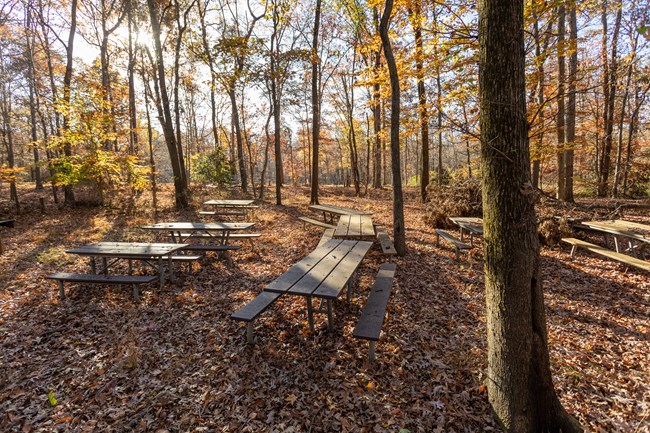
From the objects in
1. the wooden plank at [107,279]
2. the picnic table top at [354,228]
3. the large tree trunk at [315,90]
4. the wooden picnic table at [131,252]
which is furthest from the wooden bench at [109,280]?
the large tree trunk at [315,90]

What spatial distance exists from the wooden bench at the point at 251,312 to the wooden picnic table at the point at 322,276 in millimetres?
240

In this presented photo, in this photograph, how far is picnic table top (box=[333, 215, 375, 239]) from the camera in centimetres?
621

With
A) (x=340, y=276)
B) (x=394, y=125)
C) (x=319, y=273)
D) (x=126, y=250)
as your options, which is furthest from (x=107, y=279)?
(x=394, y=125)

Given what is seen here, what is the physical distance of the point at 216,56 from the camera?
1266 cm

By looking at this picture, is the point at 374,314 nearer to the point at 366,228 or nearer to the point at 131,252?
the point at 366,228

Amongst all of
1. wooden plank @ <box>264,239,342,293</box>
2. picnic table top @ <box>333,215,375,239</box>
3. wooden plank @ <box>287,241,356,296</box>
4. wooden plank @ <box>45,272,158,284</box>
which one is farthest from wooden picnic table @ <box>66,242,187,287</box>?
picnic table top @ <box>333,215,375,239</box>

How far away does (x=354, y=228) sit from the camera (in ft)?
22.1

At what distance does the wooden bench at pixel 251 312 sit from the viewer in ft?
11.6

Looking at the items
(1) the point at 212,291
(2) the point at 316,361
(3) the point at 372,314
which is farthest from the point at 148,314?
(3) the point at 372,314

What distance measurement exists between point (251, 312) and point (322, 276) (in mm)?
964

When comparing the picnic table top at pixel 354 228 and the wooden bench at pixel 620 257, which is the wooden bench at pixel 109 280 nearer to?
the picnic table top at pixel 354 228

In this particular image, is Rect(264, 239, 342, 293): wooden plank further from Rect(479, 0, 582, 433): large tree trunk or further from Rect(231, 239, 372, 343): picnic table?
Rect(479, 0, 582, 433): large tree trunk

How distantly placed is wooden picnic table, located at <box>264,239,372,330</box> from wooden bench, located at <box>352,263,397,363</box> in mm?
426

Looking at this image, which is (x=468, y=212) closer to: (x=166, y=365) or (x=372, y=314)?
(x=372, y=314)
